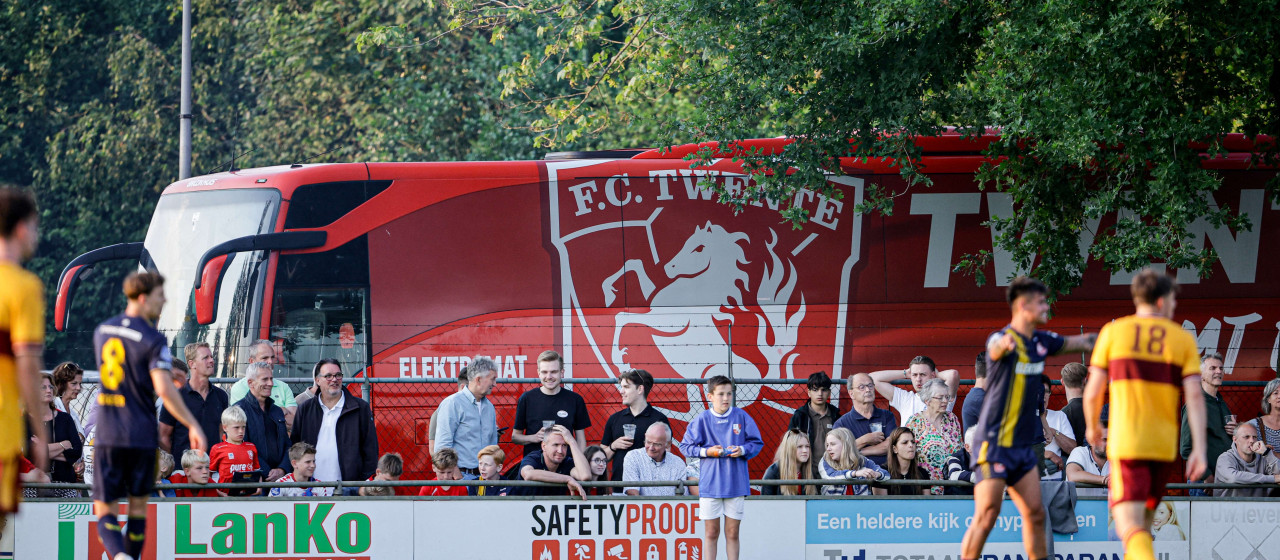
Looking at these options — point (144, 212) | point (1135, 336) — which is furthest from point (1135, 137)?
point (144, 212)

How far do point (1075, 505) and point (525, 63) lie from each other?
13530 mm

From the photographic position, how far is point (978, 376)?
1123 centimetres

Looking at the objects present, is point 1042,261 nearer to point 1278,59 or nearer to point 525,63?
point 1278,59

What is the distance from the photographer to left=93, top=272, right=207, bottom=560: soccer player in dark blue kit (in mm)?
8070

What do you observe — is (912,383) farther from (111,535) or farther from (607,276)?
(111,535)

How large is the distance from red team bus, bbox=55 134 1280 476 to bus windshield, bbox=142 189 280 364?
2 cm

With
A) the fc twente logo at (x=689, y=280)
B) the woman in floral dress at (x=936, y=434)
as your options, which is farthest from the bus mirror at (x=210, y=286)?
the woman in floral dress at (x=936, y=434)

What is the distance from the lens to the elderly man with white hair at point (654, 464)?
37.2ft

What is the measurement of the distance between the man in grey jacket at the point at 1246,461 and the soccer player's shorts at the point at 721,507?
14.0ft

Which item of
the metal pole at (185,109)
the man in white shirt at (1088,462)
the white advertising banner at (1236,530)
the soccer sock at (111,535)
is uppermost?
the metal pole at (185,109)

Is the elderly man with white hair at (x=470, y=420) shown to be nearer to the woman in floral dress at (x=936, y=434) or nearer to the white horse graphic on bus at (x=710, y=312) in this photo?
the white horse graphic on bus at (x=710, y=312)

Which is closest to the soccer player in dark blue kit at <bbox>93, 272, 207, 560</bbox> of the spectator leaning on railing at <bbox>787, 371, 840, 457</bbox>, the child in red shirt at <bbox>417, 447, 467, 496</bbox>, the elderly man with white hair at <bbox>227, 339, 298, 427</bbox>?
the child in red shirt at <bbox>417, 447, 467, 496</bbox>

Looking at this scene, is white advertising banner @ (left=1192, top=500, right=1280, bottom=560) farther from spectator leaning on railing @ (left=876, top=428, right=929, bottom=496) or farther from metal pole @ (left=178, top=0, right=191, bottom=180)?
metal pole @ (left=178, top=0, right=191, bottom=180)

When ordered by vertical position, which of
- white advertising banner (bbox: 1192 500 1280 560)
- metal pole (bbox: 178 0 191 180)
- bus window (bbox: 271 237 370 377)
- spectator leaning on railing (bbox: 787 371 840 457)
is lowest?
white advertising banner (bbox: 1192 500 1280 560)
